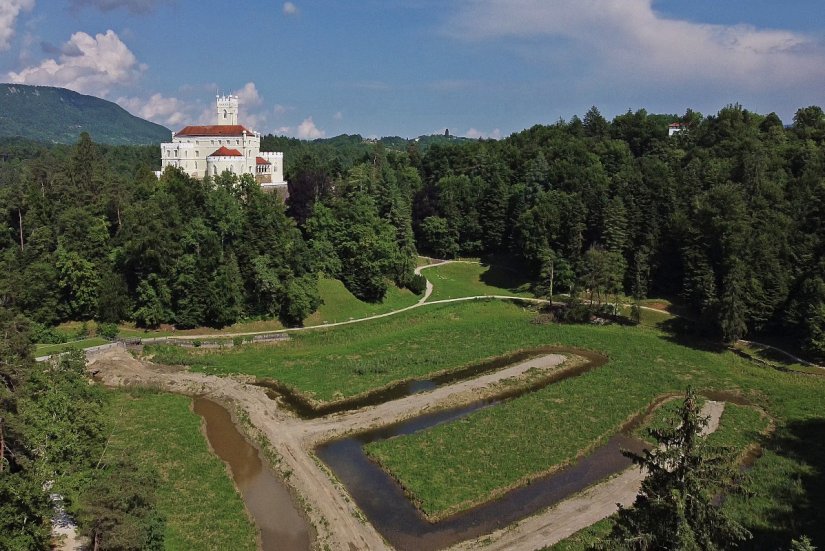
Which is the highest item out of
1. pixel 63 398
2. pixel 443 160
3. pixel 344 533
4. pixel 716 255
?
pixel 443 160

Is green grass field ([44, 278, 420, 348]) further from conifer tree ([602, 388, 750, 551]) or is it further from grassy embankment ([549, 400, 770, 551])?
conifer tree ([602, 388, 750, 551])

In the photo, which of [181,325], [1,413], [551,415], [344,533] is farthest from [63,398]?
[181,325]

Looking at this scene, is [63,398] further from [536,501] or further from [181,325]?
[181,325]

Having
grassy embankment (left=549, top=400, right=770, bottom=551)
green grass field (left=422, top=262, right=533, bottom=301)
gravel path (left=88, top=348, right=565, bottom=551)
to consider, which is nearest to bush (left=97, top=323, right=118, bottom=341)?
gravel path (left=88, top=348, right=565, bottom=551)

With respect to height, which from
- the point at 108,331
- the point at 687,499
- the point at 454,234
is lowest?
the point at 108,331

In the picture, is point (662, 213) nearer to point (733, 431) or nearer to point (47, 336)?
point (733, 431)

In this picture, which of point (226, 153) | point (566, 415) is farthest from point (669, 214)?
point (226, 153)
